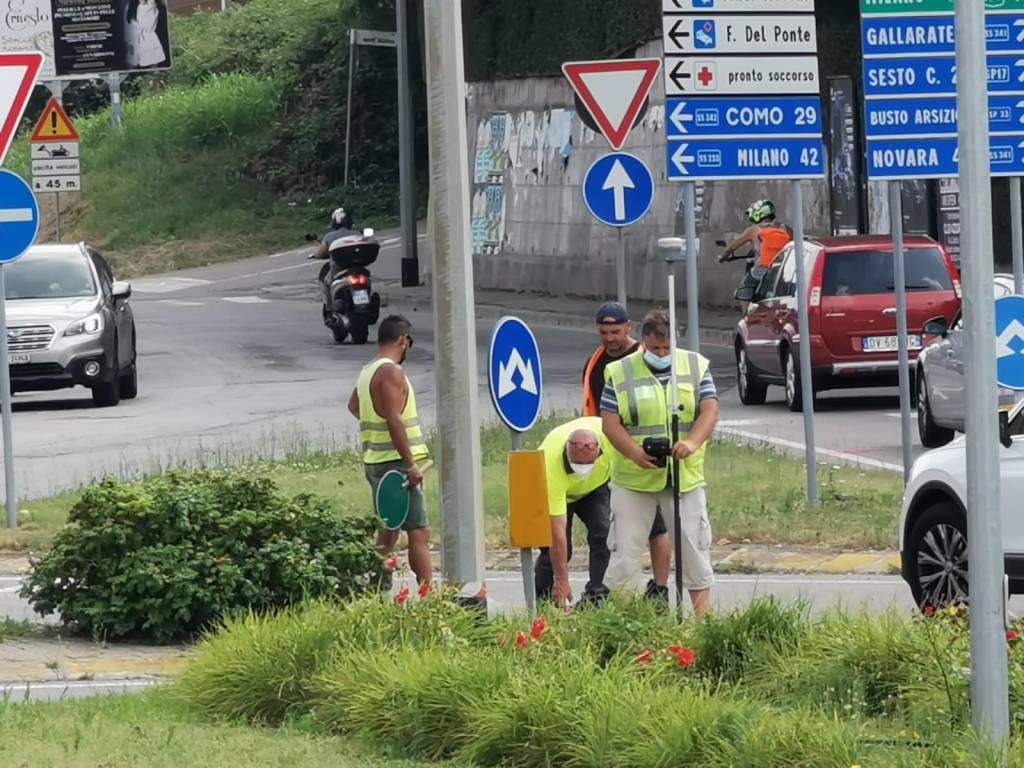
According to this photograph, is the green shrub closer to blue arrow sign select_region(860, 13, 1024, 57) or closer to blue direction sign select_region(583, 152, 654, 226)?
blue direction sign select_region(583, 152, 654, 226)

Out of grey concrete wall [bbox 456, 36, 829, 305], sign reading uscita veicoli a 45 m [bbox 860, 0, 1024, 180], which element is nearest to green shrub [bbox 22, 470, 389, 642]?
sign reading uscita veicoli a 45 m [bbox 860, 0, 1024, 180]

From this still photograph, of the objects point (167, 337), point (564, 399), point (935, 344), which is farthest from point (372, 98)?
point (935, 344)

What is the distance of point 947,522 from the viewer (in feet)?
38.1

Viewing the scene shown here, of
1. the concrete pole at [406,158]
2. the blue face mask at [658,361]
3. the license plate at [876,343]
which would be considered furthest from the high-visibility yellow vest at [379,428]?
the concrete pole at [406,158]

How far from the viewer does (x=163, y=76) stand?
71.8 meters

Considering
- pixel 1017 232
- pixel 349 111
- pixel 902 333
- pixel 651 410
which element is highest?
pixel 349 111

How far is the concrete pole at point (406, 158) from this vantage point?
41219 millimetres

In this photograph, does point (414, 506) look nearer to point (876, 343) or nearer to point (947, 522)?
point (947, 522)

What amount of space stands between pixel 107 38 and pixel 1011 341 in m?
53.5

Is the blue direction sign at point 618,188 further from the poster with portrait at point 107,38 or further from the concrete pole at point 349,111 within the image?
the poster with portrait at point 107,38

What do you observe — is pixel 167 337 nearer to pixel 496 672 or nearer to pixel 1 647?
pixel 1 647

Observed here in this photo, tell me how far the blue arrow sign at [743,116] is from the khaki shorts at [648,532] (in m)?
4.25

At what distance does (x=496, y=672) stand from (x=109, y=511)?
3.74 m

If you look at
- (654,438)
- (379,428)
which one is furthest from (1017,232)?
(654,438)
